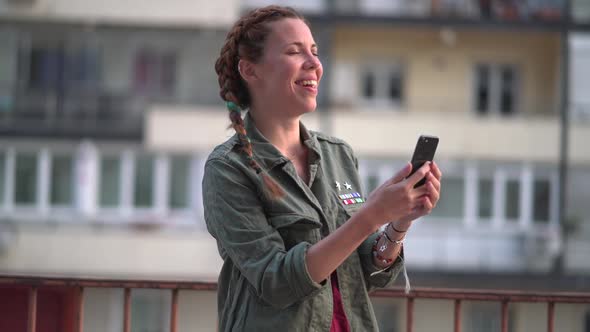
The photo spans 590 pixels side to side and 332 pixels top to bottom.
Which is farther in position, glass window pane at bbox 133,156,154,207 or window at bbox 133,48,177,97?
window at bbox 133,48,177,97

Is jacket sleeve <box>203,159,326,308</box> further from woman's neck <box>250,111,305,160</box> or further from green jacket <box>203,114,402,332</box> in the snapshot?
woman's neck <box>250,111,305,160</box>

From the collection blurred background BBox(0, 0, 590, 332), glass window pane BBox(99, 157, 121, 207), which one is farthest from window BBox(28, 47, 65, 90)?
glass window pane BBox(99, 157, 121, 207)

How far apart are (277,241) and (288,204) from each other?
0.11 metres

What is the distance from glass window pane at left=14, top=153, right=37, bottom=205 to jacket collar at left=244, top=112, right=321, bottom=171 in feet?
73.8

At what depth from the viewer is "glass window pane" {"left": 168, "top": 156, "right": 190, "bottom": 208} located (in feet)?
82.3

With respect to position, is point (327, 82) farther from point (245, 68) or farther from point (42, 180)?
point (245, 68)

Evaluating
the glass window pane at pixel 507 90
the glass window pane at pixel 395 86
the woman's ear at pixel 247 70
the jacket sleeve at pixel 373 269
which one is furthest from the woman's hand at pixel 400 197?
the glass window pane at pixel 507 90

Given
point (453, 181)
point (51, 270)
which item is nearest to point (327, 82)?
point (453, 181)

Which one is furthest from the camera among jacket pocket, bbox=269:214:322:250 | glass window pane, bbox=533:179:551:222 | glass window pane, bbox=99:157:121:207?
glass window pane, bbox=533:179:551:222

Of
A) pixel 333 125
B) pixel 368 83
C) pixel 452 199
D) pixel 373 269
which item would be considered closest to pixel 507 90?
pixel 452 199

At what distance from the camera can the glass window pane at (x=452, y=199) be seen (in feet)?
82.9

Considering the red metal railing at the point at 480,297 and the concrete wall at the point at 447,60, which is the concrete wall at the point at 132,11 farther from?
the red metal railing at the point at 480,297

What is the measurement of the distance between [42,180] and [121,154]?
6.27 feet

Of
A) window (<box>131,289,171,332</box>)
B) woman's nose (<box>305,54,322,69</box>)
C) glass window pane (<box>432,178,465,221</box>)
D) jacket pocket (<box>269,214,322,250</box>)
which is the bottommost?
window (<box>131,289,171,332</box>)
